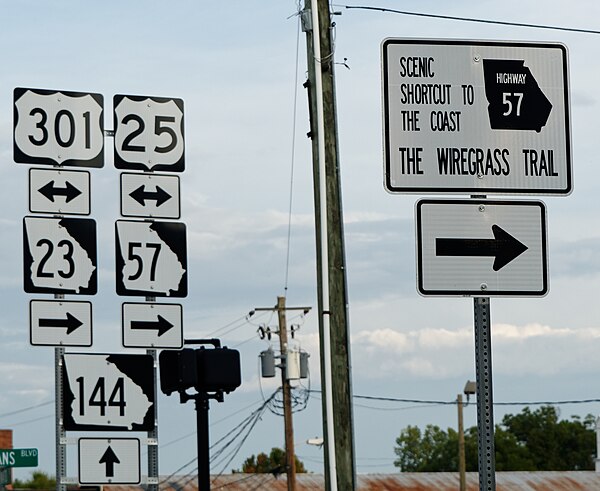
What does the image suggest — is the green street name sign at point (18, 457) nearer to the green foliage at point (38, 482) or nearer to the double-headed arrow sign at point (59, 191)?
the double-headed arrow sign at point (59, 191)

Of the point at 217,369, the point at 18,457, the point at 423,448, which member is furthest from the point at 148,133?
the point at 423,448

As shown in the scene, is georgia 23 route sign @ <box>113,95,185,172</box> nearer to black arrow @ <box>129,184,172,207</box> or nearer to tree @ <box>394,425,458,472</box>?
black arrow @ <box>129,184,172,207</box>

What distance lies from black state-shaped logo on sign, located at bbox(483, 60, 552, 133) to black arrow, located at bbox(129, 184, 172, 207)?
302 inches

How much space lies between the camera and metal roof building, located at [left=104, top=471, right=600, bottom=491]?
40812mm

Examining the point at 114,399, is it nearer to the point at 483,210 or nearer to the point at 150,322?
the point at 150,322

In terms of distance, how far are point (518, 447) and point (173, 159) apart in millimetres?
79605

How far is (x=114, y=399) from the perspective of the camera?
11977mm

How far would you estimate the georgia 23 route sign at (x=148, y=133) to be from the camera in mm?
12617

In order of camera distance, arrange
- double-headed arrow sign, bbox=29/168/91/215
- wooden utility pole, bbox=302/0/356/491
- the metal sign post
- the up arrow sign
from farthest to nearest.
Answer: double-headed arrow sign, bbox=29/168/91/215, the up arrow sign, wooden utility pole, bbox=302/0/356/491, the metal sign post

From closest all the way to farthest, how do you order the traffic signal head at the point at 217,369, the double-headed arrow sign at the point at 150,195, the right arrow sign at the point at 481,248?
the right arrow sign at the point at 481,248
the double-headed arrow sign at the point at 150,195
the traffic signal head at the point at 217,369

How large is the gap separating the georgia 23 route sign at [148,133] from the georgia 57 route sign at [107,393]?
77.1 inches

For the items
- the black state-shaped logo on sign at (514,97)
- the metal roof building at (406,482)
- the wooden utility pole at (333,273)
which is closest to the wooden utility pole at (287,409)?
the metal roof building at (406,482)

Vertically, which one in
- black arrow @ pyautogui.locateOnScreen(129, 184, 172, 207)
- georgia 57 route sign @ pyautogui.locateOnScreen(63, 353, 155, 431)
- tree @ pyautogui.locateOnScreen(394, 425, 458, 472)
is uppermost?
black arrow @ pyautogui.locateOnScreen(129, 184, 172, 207)

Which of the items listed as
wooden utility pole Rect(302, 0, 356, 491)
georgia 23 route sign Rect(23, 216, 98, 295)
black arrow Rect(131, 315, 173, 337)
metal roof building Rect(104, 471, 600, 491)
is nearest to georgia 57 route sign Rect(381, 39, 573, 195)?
wooden utility pole Rect(302, 0, 356, 491)
